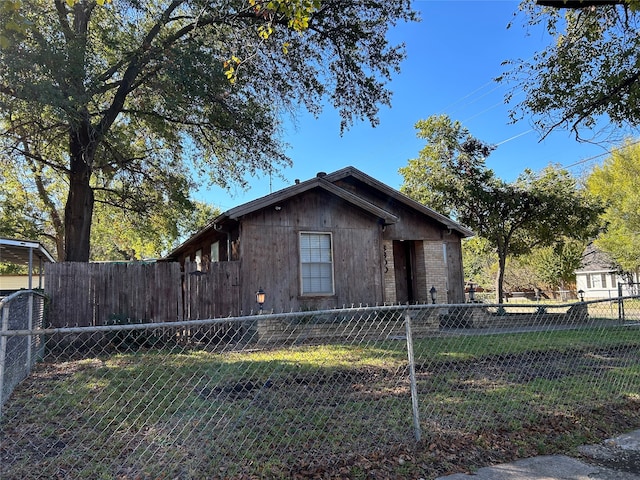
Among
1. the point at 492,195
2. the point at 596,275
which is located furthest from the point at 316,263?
the point at 596,275

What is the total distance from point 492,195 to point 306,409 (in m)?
15.4

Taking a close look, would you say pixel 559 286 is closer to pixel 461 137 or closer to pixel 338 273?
pixel 461 137

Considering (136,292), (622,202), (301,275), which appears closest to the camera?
(136,292)

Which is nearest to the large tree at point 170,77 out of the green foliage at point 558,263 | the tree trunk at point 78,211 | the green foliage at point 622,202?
the tree trunk at point 78,211

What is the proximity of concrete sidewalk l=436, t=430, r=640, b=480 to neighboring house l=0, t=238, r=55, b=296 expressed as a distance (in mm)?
11225

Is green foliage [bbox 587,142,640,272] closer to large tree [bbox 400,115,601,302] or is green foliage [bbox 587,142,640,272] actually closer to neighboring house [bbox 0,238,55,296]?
large tree [bbox 400,115,601,302]

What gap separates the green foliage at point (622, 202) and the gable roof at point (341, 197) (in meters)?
15.6

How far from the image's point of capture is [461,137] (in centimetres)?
1919

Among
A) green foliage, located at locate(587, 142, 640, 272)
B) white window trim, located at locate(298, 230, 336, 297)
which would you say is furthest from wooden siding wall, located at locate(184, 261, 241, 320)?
green foliage, located at locate(587, 142, 640, 272)

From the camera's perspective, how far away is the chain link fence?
11.8 ft

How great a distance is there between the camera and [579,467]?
11.8ft

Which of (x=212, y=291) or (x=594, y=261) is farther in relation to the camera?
(x=594, y=261)

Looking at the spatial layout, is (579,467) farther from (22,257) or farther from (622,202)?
(622,202)

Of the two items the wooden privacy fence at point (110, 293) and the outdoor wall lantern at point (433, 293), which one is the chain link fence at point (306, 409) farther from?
the outdoor wall lantern at point (433, 293)
